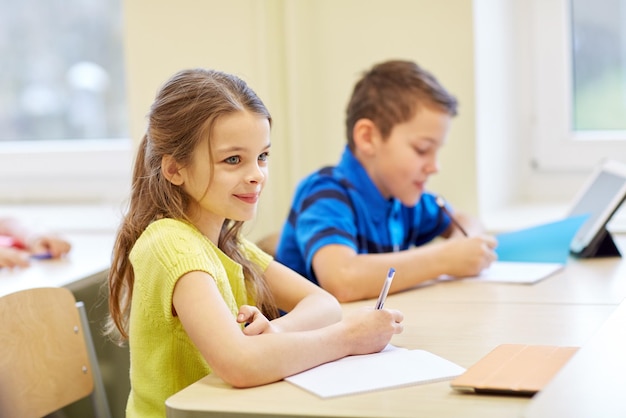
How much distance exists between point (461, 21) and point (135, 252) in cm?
136

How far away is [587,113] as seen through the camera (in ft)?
9.07

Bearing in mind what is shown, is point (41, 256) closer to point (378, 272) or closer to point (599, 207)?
point (378, 272)

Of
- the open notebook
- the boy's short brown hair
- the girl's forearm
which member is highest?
the boy's short brown hair

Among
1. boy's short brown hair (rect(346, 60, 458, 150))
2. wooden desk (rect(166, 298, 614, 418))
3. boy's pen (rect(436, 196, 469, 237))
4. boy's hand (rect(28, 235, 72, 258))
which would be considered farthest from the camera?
boy's hand (rect(28, 235, 72, 258))

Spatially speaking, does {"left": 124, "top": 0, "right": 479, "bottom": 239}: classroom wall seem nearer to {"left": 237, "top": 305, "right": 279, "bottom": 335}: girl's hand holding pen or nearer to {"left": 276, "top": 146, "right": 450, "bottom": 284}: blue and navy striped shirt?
{"left": 276, "top": 146, "right": 450, "bottom": 284}: blue and navy striped shirt

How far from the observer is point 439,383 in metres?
1.17

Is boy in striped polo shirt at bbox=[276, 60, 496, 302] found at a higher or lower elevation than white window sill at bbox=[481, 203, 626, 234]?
higher

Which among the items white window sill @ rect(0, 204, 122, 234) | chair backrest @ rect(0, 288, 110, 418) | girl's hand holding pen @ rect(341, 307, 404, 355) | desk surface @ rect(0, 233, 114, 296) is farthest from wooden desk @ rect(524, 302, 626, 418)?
white window sill @ rect(0, 204, 122, 234)

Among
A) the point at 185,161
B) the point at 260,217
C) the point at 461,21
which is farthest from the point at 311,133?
the point at 185,161

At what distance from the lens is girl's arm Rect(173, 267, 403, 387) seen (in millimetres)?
1185

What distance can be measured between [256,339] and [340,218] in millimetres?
714

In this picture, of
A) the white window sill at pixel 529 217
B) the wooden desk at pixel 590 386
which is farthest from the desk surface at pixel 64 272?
the wooden desk at pixel 590 386

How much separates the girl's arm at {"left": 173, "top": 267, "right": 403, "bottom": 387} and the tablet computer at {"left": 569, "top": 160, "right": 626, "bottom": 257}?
863 millimetres

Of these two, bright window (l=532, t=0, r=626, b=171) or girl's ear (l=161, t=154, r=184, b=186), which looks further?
bright window (l=532, t=0, r=626, b=171)
